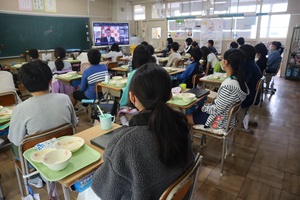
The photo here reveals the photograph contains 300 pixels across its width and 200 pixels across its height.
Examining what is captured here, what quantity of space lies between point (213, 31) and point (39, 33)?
5.94 m

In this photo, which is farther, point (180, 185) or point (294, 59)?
point (294, 59)

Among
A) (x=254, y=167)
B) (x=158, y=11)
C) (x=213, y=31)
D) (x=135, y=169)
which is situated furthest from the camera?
(x=158, y=11)

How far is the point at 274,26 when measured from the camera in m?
7.02

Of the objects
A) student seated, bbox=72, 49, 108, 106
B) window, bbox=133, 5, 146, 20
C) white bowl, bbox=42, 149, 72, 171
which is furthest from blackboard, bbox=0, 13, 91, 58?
white bowl, bbox=42, 149, 72, 171

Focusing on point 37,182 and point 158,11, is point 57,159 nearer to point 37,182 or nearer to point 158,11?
point 37,182

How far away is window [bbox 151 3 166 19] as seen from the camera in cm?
900

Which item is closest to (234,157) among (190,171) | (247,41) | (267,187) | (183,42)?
(267,187)

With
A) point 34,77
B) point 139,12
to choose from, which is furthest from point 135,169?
point 139,12

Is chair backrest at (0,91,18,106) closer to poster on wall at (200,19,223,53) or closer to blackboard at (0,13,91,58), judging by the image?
blackboard at (0,13,91,58)

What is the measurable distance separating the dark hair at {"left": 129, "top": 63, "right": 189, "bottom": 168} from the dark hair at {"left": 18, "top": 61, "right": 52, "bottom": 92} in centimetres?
98

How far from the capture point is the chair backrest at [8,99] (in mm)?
2502

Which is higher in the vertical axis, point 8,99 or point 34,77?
point 34,77

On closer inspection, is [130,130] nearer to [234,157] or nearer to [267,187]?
[267,187]

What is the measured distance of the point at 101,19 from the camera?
8789 mm
